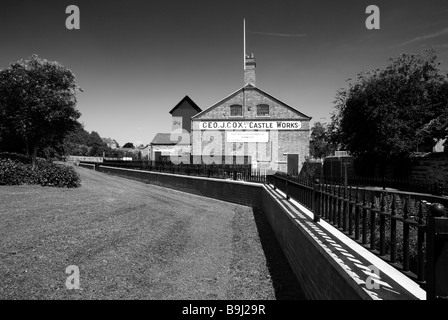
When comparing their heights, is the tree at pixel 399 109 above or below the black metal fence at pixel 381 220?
above

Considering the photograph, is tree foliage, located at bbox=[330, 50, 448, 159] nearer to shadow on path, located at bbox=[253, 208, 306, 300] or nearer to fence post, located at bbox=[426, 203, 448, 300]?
shadow on path, located at bbox=[253, 208, 306, 300]

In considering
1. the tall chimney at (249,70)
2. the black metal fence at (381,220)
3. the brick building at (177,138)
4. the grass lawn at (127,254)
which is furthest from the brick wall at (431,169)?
the brick building at (177,138)

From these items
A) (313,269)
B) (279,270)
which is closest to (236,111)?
(279,270)

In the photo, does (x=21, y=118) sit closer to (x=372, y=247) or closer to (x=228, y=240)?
(x=228, y=240)

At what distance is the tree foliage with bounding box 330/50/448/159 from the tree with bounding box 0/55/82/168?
58.5 feet

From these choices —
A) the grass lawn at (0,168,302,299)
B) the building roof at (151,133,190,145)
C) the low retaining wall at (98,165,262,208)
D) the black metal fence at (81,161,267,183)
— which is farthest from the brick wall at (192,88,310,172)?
the grass lawn at (0,168,302,299)

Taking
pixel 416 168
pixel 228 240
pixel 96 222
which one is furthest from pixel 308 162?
pixel 96 222

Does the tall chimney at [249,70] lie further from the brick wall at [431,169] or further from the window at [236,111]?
the brick wall at [431,169]

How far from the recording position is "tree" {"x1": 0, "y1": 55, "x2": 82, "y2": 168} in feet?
52.3

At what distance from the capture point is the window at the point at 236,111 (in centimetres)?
3067

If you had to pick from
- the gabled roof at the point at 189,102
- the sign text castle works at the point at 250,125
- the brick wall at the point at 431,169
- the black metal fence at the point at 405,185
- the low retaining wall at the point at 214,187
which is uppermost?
the gabled roof at the point at 189,102

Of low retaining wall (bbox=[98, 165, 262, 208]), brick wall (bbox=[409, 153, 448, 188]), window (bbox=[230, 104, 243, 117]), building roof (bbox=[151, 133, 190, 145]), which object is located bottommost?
low retaining wall (bbox=[98, 165, 262, 208])

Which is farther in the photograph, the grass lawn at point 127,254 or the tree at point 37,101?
the tree at point 37,101
